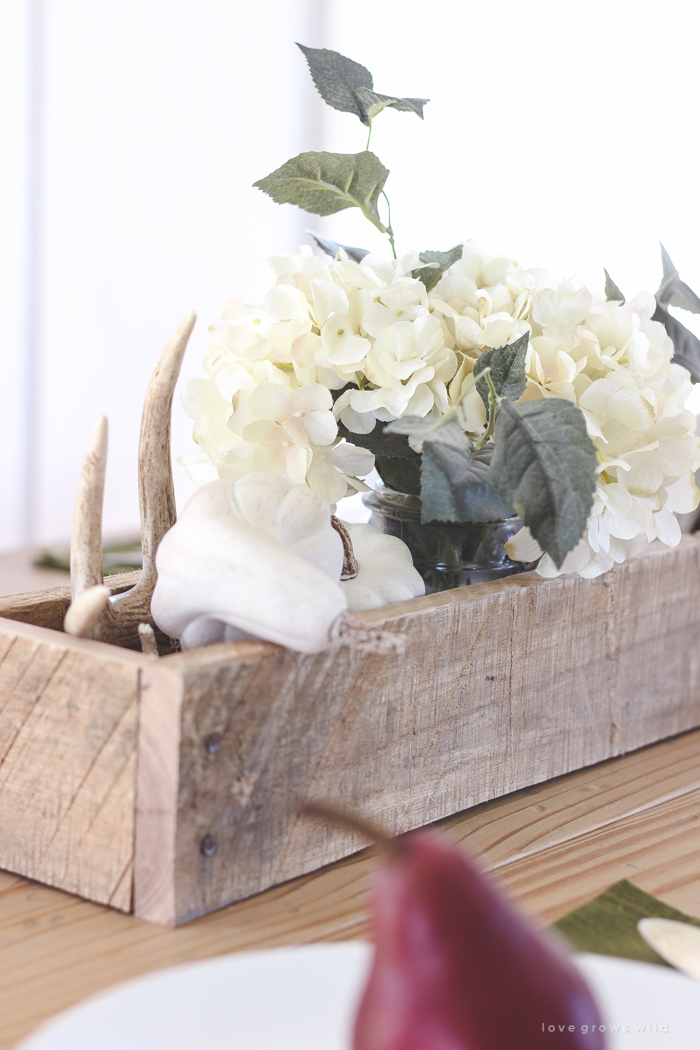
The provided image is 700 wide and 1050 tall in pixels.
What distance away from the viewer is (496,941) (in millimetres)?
267

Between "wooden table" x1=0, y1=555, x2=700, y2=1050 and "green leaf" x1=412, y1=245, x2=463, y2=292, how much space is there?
12.5 inches

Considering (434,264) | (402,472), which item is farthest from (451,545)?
(434,264)

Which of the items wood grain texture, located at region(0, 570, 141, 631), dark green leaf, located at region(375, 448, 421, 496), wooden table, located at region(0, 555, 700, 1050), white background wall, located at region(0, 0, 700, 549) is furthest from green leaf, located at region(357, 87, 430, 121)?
white background wall, located at region(0, 0, 700, 549)

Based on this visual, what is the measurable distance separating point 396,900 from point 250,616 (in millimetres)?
207

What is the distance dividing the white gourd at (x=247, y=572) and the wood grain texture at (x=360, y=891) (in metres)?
0.12

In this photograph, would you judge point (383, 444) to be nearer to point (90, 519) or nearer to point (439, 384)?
point (439, 384)

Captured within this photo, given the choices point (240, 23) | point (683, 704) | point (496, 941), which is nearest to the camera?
point (496, 941)

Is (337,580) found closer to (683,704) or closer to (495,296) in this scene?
(495,296)

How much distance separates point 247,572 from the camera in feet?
1.52

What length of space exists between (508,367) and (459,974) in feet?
1.20

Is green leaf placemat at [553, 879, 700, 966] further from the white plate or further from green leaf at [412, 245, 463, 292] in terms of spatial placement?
green leaf at [412, 245, 463, 292]

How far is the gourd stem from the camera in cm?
57

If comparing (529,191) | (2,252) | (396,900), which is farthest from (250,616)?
(2,252)

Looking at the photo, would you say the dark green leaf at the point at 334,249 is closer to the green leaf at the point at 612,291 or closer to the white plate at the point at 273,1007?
the green leaf at the point at 612,291
